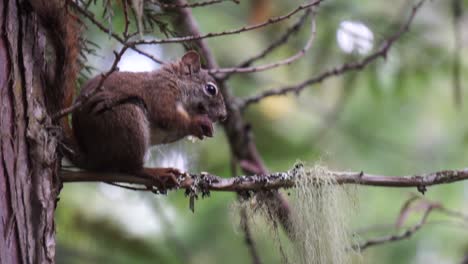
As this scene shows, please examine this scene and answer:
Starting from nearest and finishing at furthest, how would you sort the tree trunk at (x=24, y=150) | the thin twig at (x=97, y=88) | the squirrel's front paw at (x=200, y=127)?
the thin twig at (x=97, y=88) < the tree trunk at (x=24, y=150) < the squirrel's front paw at (x=200, y=127)

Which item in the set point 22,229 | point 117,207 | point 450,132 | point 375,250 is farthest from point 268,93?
point 450,132

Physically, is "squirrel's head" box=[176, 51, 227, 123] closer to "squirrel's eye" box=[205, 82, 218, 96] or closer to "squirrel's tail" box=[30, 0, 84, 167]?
"squirrel's eye" box=[205, 82, 218, 96]

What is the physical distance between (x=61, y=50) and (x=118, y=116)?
24 centimetres

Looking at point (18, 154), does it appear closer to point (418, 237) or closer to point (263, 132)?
point (263, 132)

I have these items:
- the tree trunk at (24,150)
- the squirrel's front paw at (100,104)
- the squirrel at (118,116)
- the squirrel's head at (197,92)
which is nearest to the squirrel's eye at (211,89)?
the squirrel's head at (197,92)

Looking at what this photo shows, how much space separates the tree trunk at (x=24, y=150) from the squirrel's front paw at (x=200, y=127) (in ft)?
2.05

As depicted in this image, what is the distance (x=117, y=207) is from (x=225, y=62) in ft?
3.65

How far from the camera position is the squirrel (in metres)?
2.21

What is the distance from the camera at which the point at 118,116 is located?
234cm

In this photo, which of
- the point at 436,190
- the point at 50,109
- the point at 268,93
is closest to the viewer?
the point at 50,109

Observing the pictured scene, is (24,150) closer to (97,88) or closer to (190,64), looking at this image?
(97,88)

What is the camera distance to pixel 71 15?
87.9 inches

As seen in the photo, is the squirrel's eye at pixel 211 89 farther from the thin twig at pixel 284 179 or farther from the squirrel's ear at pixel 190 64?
the thin twig at pixel 284 179

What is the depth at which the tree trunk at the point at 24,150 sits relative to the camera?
2.01m
